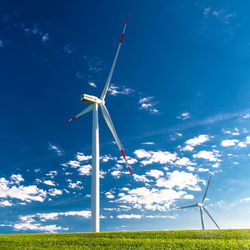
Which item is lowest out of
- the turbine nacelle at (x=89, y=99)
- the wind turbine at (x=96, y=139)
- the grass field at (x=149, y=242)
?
the grass field at (x=149, y=242)

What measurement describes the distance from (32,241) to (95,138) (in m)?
20.4

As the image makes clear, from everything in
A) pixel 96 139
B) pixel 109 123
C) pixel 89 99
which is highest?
pixel 89 99

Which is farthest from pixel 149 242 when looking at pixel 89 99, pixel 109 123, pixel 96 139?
pixel 89 99

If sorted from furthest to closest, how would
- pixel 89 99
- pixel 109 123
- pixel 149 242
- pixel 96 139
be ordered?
pixel 89 99, pixel 109 123, pixel 96 139, pixel 149 242

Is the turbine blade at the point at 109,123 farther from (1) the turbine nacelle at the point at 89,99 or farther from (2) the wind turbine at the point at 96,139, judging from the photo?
(1) the turbine nacelle at the point at 89,99

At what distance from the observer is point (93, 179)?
124 ft

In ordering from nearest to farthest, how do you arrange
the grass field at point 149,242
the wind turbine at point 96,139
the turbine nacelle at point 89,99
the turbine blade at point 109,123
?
the grass field at point 149,242 → the wind turbine at point 96,139 → the turbine blade at point 109,123 → the turbine nacelle at point 89,99

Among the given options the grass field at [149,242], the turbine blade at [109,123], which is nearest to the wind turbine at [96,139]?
the turbine blade at [109,123]

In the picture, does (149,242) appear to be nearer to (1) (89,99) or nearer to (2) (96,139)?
(2) (96,139)

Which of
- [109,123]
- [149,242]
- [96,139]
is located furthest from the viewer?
[109,123]

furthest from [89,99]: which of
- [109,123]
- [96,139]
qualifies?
[96,139]

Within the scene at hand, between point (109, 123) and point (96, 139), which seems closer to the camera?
point (96, 139)

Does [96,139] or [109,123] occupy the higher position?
[109,123]

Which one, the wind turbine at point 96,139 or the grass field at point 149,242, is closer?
the grass field at point 149,242
